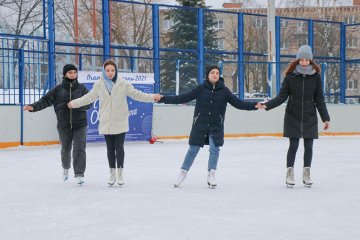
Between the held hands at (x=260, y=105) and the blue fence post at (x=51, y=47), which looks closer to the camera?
the held hands at (x=260, y=105)

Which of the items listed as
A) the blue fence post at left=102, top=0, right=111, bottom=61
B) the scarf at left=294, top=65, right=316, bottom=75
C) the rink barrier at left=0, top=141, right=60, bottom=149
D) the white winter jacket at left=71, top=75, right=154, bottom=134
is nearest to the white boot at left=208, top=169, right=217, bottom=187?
the white winter jacket at left=71, top=75, right=154, bottom=134

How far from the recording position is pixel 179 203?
5625 millimetres

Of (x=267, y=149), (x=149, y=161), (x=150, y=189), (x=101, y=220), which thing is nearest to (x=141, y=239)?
(x=101, y=220)

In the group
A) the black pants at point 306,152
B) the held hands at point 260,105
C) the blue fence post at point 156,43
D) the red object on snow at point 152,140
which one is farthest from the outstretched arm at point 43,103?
the blue fence post at point 156,43

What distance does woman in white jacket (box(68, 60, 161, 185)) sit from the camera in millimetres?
6742

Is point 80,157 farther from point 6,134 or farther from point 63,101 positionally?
point 6,134

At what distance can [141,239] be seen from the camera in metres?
4.09

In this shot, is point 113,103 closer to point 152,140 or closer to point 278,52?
point 152,140

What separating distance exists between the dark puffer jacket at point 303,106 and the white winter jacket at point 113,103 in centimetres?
150

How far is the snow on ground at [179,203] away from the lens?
4359 millimetres

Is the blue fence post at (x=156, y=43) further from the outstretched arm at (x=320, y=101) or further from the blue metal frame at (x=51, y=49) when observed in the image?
the outstretched arm at (x=320, y=101)

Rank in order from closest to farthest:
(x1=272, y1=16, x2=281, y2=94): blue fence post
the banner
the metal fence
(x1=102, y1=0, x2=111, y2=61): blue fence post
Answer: the metal fence → the banner → (x1=102, y1=0, x2=111, y2=61): blue fence post → (x1=272, y1=16, x2=281, y2=94): blue fence post

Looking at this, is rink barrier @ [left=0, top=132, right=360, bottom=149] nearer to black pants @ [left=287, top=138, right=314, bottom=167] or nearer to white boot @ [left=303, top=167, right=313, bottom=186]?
black pants @ [left=287, top=138, right=314, bottom=167]

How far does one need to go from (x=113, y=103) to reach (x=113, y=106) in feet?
0.11
